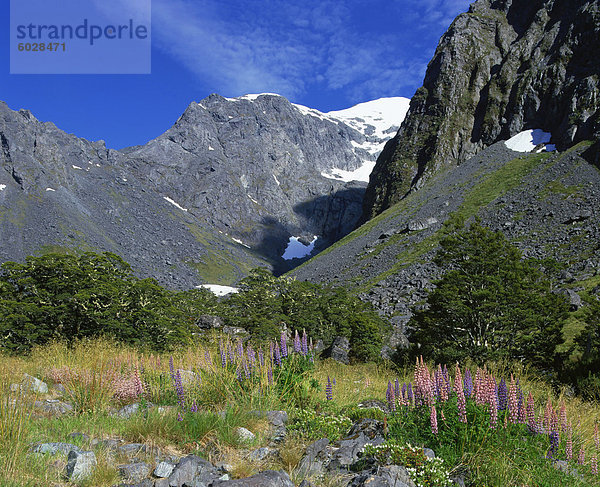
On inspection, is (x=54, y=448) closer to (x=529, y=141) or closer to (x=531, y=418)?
(x=531, y=418)

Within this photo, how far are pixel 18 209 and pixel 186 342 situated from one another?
120 meters

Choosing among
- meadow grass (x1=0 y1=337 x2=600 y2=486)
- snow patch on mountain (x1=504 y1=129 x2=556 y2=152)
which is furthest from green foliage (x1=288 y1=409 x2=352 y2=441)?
snow patch on mountain (x1=504 y1=129 x2=556 y2=152)

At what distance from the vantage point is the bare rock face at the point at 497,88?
329ft

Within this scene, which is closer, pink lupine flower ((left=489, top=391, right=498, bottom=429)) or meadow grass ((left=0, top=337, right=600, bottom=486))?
meadow grass ((left=0, top=337, right=600, bottom=486))

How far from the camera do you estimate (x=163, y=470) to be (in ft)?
14.8

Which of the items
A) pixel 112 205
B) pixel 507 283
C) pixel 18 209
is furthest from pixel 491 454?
pixel 112 205

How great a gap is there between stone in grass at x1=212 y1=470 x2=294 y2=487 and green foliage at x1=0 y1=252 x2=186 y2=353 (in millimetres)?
17742

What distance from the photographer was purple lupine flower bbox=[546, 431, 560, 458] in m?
4.89

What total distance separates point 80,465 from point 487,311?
849 inches

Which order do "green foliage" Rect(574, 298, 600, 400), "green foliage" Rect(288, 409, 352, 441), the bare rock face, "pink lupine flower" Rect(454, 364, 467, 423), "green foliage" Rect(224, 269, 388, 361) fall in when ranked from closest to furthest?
1. "pink lupine flower" Rect(454, 364, 467, 423)
2. "green foliage" Rect(288, 409, 352, 441)
3. "green foliage" Rect(574, 298, 600, 400)
4. "green foliage" Rect(224, 269, 388, 361)
5. the bare rock face

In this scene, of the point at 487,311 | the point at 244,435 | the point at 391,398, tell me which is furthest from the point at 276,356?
the point at 487,311

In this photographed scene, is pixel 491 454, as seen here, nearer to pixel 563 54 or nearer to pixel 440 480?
pixel 440 480

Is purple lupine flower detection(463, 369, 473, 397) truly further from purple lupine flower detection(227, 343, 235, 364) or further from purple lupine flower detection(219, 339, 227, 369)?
purple lupine flower detection(219, 339, 227, 369)

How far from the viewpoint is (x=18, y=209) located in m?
112
